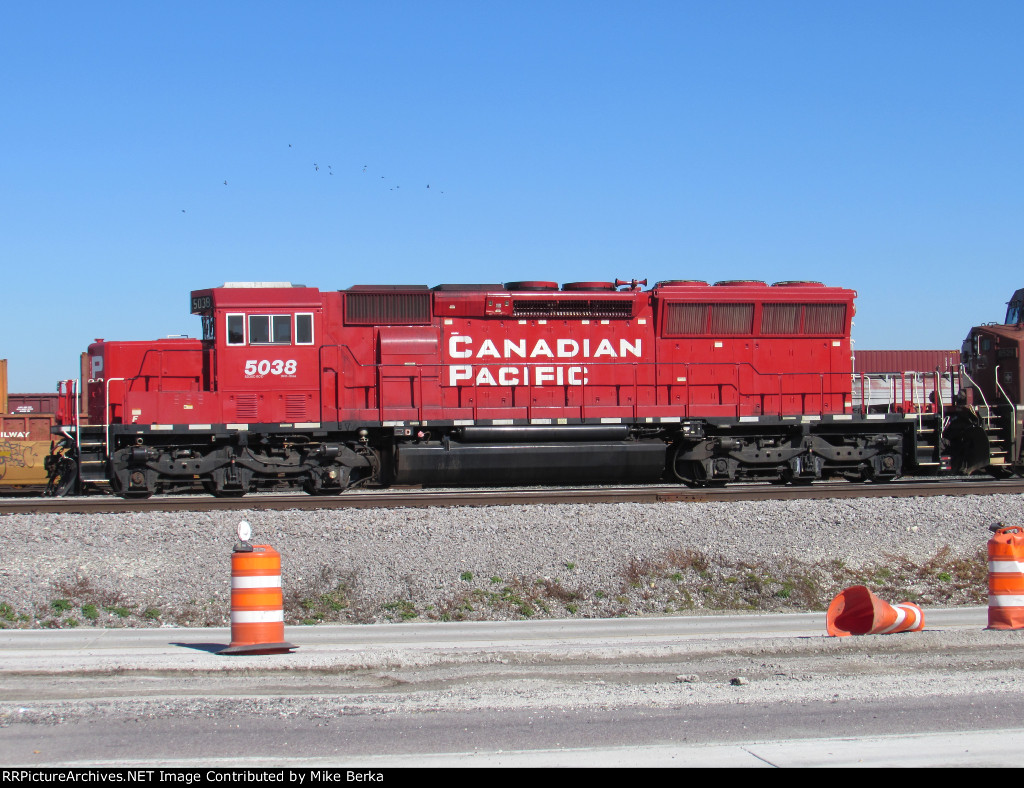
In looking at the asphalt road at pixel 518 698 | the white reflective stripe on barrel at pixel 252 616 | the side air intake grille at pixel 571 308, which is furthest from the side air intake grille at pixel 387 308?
the white reflective stripe on barrel at pixel 252 616

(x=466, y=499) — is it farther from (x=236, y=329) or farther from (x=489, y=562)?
(x=236, y=329)

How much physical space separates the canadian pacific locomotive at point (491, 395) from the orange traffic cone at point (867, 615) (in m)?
8.75

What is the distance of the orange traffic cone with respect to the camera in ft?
24.0

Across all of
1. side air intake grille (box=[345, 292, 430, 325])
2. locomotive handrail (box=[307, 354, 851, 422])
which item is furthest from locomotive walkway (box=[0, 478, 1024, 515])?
side air intake grille (box=[345, 292, 430, 325])

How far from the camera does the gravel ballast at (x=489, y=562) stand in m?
9.85

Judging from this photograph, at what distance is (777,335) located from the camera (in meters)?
17.6

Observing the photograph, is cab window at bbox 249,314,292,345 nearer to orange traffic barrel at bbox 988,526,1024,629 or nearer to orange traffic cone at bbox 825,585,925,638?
orange traffic cone at bbox 825,585,925,638

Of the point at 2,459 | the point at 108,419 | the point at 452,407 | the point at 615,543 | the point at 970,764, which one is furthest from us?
the point at 2,459

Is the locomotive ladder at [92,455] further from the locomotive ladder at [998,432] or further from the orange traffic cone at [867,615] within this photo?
the locomotive ladder at [998,432]

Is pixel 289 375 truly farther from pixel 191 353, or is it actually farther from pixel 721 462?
pixel 721 462

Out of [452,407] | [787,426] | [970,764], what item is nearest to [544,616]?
[970,764]

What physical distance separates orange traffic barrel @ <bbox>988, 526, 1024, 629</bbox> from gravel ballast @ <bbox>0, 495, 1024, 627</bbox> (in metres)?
2.63

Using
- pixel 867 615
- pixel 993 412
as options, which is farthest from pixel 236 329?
pixel 993 412

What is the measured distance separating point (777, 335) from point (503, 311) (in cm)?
534
